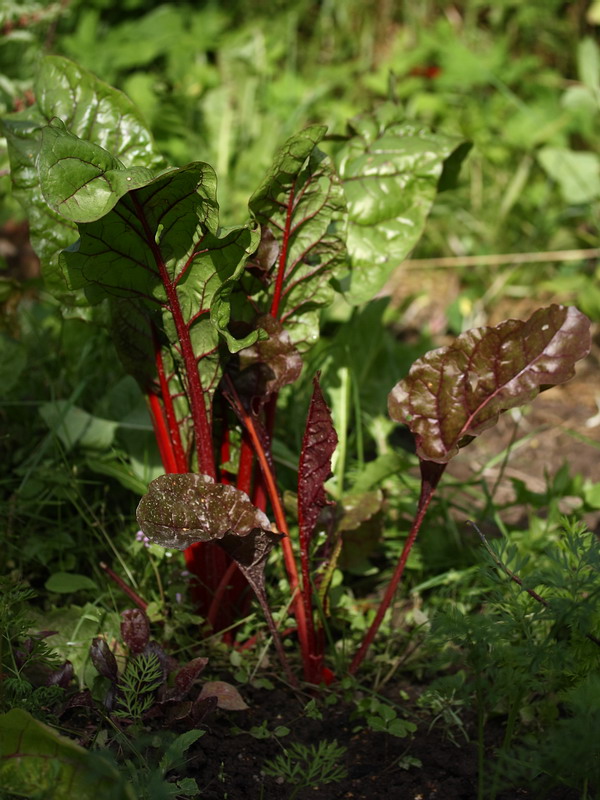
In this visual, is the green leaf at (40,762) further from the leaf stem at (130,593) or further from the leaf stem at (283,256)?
the leaf stem at (283,256)

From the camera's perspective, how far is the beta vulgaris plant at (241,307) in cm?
140

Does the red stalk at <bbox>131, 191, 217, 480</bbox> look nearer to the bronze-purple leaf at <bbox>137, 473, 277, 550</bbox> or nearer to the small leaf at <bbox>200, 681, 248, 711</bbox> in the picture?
the bronze-purple leaf at <bbox>137, 473, 277, 550</bbox>

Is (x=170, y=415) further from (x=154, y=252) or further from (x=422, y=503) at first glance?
(x=422, y=503)

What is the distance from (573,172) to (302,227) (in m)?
2.24

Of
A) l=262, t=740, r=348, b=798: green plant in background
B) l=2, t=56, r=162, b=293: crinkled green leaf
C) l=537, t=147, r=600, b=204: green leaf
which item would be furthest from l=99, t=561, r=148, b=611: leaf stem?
l=537, t=147, r=600, b=204: green leaf

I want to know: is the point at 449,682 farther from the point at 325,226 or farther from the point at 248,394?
the point at 325,226

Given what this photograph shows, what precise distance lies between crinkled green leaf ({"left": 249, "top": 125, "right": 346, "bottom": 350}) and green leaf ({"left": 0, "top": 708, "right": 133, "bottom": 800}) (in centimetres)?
85

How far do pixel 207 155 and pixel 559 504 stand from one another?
2.16m

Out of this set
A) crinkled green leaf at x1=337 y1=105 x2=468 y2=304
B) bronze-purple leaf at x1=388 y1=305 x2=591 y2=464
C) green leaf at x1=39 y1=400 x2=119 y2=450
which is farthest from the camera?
green leaf at x1=39 y1=400 x2=119 y2=450

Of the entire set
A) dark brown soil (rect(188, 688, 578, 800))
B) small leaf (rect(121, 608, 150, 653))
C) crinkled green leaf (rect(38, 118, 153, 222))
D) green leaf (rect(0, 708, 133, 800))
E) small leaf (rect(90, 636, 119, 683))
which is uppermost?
crinkled green leaf (rect(38, 118, 153, 222))

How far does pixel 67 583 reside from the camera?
68.8 inches

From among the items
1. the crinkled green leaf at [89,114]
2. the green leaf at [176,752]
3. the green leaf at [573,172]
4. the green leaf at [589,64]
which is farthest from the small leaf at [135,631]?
the green leaf at [589,64]

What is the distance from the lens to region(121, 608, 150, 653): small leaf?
1.54m

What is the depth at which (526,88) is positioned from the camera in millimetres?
4027
